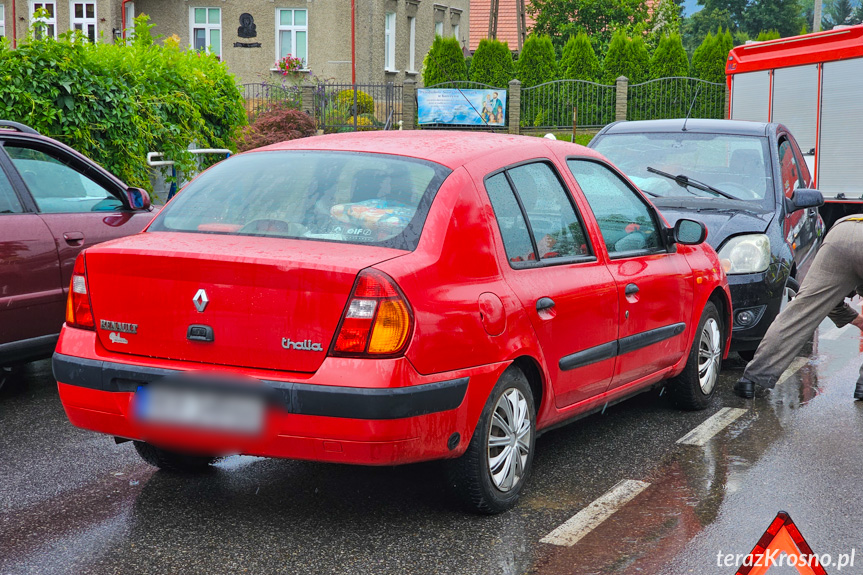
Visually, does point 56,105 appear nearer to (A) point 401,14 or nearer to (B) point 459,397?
(B) point 459,397

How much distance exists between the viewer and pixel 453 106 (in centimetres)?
2905

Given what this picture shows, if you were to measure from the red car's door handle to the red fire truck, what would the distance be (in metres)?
11.5

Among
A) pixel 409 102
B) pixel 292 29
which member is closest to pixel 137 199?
pixel 409 102

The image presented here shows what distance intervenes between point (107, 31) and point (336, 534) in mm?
31132

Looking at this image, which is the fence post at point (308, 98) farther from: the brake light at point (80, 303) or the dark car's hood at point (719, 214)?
the brake light at point (80, 303)

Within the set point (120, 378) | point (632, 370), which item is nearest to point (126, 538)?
point (120, 378)

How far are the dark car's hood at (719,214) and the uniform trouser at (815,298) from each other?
0.90 m

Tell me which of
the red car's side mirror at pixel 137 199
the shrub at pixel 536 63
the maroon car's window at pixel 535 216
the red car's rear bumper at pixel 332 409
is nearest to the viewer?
the red car's rear bumper at pixel 332 409

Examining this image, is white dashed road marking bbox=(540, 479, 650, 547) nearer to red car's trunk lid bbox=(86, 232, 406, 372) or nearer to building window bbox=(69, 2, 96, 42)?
red car's trunk lid bbox=(86, 232, 406, 372)

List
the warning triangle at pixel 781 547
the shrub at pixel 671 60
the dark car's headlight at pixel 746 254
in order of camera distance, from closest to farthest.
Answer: the warning triangle at pixel 781 547, the dark car's headlight at pixel 746 254, the shrub at pixel 671 60

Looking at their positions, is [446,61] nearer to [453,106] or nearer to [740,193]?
[453,106]

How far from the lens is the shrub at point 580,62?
31328mm

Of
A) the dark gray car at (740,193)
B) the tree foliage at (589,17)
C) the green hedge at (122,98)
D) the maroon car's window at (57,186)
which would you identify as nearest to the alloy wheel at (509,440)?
the dark gray car at (740,193)

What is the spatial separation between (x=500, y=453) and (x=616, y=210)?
1.78 meters
